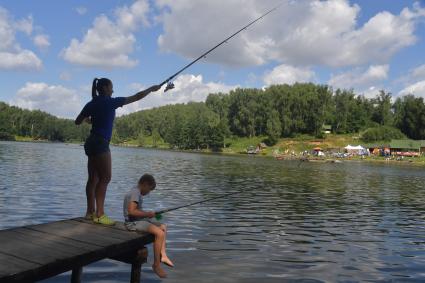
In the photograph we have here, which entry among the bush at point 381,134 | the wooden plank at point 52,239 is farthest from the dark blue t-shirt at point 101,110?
the bush at point 381,134

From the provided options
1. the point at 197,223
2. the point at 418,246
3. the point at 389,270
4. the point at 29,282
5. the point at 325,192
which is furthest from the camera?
the point at 325,192

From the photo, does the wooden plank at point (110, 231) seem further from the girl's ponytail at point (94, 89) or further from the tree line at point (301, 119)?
the tree line at point (301, 119)

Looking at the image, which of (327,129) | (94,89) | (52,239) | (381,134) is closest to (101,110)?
(94,89)

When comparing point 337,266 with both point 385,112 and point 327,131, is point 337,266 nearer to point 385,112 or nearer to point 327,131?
point 327,131

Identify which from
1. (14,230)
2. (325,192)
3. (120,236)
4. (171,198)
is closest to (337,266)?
(120,236)

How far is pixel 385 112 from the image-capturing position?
19562cm

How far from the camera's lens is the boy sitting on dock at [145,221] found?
9039mm

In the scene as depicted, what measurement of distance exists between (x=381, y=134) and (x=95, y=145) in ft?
583

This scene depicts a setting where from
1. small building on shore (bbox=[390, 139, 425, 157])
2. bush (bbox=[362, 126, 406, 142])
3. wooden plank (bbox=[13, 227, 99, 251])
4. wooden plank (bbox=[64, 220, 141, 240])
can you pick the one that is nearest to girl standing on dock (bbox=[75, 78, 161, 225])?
wooden plank (bbox=[64, 220, 141, 240])

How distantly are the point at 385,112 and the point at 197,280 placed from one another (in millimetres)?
200509

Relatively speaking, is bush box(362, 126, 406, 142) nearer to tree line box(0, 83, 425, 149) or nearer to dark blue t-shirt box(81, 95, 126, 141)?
tree line box(0, 83, 425, 149)

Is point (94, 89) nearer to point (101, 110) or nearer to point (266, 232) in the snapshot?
point (101, 110)

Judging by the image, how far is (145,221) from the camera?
9117 millimetres

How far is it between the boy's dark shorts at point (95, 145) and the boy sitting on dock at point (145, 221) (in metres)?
1.10
